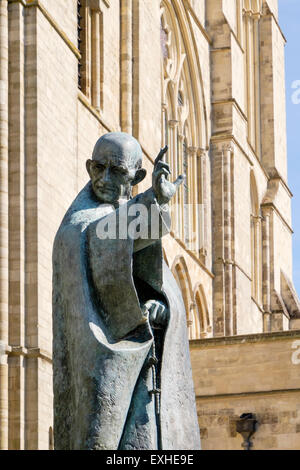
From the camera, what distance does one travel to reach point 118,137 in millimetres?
4715

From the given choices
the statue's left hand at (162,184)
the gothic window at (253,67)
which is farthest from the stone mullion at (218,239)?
the statue's left hand at (162,184)

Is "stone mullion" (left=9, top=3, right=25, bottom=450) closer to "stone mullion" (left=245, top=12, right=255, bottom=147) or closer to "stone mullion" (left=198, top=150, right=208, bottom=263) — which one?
"stone mullion" (left=198, top=150, right=208, bottom=263)

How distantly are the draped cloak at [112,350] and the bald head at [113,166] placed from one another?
0.16 meters

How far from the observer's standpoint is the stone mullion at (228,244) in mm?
27641

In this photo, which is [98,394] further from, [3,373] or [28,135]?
[28,135]

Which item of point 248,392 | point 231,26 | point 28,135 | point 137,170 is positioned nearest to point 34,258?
point 28,135

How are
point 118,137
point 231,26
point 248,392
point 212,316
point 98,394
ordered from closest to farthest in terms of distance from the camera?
point 98,394
point 118,137
point 248,392
point 212,316
point 231,26

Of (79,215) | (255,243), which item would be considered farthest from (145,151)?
(79,215)

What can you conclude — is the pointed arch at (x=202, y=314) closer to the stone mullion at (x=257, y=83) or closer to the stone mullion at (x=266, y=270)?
the stone mullion at (x=266, y=270)

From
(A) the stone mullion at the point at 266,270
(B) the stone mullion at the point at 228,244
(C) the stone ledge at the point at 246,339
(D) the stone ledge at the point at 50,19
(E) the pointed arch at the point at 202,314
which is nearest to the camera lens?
(D) the stone ledge at the point at 50,19

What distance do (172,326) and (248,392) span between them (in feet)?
50.4

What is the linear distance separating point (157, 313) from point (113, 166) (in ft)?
1.73

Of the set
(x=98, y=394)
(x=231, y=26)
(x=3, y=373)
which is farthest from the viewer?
(x=231, y=26)

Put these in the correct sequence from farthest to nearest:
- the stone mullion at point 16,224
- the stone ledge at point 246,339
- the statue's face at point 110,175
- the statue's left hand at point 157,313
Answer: the stone ledge at point 246,339 → the stone mullion at point 16,224 → the statue's face at point 110,175 → the statue's left hand at point 157,313
